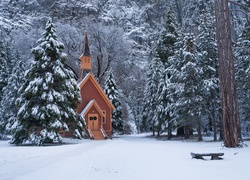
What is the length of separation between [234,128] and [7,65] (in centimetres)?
3208

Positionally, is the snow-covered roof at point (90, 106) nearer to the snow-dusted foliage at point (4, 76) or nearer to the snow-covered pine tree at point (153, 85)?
the snow-covered pine tree at point (153, 85)

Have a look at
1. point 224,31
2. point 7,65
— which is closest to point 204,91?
point 224,31

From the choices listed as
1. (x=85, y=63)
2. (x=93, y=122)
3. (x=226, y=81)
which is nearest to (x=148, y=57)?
(x=85, y=63)

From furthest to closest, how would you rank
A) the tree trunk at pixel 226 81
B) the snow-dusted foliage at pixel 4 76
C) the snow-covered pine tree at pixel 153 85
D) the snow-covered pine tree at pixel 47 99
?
the snow-covered pine tree at pixel 153 85 < the snow-dusted foliage at pixel 4 76 < the snow-covered pine tree at pixel 47 99 < the tree trunk at pixel 226 81

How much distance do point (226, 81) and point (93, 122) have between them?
764 inches

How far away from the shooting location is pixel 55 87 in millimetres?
21031

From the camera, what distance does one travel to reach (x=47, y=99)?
19.7 m

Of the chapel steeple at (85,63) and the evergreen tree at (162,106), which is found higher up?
the chapel steeple at (85,63)

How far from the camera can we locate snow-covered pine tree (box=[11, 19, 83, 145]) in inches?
758

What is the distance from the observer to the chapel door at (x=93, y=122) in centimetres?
3030

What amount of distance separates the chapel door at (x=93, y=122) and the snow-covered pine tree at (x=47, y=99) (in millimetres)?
8329

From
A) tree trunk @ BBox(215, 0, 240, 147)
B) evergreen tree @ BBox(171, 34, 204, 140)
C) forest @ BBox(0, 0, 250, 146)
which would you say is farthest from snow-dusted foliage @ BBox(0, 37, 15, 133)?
tree trunk @ BBox(215, 0, 240, 147)

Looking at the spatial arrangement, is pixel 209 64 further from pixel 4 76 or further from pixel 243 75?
pixel 4 76

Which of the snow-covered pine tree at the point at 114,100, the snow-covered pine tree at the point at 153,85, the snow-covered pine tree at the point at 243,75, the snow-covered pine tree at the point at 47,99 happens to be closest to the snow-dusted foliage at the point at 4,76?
the snow-covered pine tree at the point at 47,99
